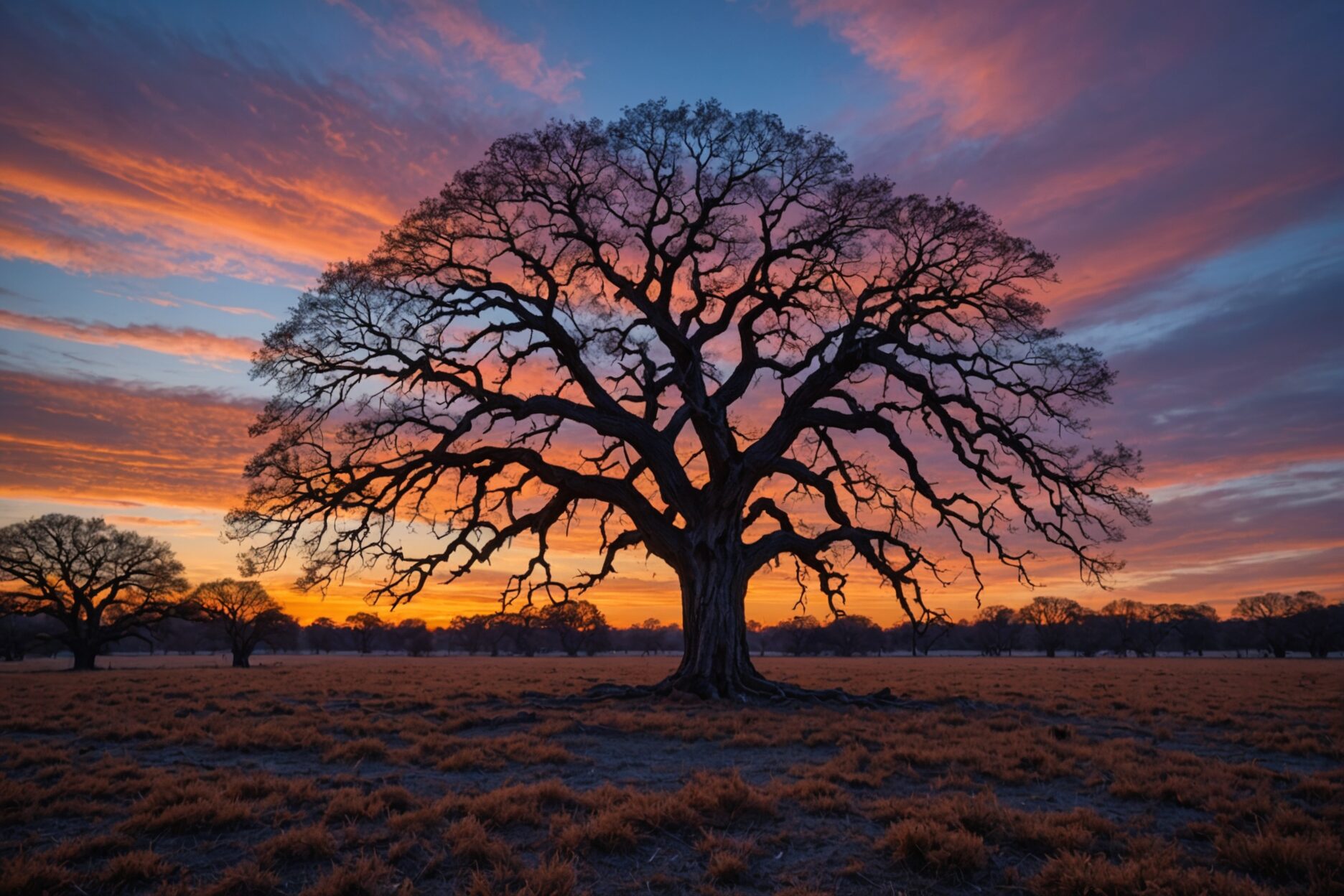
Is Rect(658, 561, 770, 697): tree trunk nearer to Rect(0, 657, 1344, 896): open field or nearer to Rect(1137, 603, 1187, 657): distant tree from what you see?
Rect(0, 657, 1344, 896): open field

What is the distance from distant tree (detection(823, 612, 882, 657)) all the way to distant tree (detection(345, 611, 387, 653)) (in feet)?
220

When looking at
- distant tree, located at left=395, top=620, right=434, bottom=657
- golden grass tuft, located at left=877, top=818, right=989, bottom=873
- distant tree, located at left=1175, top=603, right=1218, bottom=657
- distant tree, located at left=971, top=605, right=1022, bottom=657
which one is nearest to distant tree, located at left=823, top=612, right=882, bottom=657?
distant tree, located at left=971, top=605, right=1022, bottom=657

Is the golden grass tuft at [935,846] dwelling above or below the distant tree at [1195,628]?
above

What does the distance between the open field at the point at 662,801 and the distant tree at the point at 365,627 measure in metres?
88.5

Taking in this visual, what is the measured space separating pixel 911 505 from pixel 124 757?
739 inches

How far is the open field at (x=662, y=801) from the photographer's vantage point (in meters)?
5.98

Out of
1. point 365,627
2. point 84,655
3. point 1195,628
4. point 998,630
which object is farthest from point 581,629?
point 1195,628

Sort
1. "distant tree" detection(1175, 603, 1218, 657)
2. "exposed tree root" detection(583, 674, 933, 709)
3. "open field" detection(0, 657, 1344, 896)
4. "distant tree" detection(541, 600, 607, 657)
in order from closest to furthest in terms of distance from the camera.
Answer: "open field" detection(0, 657, 1344, 896) → "exposed tree root" detection(583, 674, 933, 709) → "distant tree" detection(541, 600, 607, 657) → "distant tree" detection(1175, 603, 1218, 657)

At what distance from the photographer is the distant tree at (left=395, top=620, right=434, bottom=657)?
108 m

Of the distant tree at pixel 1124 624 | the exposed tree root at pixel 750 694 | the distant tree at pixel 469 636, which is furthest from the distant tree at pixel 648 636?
the exposed tree root at pixel 750 694

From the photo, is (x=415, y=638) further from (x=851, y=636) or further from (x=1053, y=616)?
(x=1053, y=616)

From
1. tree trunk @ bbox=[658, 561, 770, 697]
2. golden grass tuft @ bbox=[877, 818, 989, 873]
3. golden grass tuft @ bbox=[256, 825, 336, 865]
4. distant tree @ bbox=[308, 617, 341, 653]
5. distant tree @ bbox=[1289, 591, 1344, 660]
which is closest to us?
golden grass tuft @ bbox=[877, 818, 989, 873]

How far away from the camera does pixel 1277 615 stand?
338ft

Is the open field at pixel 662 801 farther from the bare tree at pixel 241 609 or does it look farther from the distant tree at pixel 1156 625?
the distant tree at pixel 1156 625
